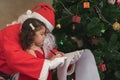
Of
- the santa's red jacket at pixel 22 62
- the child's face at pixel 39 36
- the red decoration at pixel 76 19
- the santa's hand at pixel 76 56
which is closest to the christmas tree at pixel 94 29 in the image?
the red decoration at pixel 76 19

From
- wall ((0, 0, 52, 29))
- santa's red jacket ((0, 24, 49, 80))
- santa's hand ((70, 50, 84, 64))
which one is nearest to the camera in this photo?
santa's red jacket ((0, 24, 49, 80))

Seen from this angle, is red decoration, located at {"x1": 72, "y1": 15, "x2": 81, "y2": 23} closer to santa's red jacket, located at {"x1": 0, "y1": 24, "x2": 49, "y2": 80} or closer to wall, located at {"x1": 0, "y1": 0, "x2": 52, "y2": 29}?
santa's red jacket, located at {"x1": 0, "y1": 24, "x2": 49, "y2": 80}

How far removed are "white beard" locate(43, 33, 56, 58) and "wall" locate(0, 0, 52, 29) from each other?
Answer: 129 cm

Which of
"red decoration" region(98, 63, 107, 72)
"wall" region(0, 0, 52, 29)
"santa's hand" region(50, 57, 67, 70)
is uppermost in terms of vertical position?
"wall" region(0, 0, 52, 29)

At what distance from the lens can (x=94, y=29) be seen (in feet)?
6.33

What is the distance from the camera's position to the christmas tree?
195 centimetres

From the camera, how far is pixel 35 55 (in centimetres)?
178

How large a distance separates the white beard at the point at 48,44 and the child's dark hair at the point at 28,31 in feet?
0.53

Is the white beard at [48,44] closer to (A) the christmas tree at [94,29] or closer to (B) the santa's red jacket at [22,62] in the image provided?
(A) the christmas tree at [94,29]

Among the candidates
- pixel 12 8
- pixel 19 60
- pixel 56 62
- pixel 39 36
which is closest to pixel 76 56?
pixel 56 62

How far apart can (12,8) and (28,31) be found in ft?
5.32

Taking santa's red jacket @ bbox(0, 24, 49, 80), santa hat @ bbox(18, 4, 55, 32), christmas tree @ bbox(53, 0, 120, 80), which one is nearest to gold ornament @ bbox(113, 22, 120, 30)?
christmas tree @ bbox(53, 0, 120, 80)

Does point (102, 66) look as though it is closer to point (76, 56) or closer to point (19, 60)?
point (76, 56)

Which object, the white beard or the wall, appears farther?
the wall
